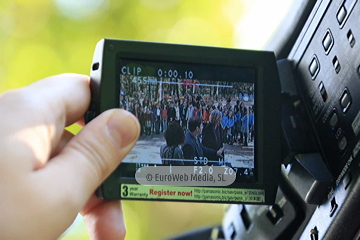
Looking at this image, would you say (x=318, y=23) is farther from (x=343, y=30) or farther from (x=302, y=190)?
(x=302, y=190)

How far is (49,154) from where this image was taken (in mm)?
790

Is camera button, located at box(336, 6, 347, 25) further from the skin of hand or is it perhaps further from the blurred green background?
the blurred green background

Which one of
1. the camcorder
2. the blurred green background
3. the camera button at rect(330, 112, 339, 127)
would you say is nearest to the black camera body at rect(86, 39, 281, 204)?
the camcorder

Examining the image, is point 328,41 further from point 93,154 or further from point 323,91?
point 93,154

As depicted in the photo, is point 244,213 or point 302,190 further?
point 244,213

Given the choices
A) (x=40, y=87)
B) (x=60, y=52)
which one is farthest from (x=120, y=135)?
(x=60, y=52)

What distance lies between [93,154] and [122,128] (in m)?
0.08

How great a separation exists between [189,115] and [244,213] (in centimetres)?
38

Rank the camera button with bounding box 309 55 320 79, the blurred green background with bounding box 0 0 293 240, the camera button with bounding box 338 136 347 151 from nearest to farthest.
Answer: the camera button with bounding box 338 136 347 151 < the camera button with bounding box 309 55 320 79 < the blurred green background with bounding box 0 0 293 240

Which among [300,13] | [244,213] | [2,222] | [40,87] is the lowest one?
[244,213]

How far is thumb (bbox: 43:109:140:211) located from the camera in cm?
74

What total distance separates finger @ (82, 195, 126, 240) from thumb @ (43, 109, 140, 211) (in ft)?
0.61

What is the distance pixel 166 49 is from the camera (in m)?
0.94

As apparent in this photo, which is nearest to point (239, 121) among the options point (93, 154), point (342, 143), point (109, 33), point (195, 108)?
point (195, 108)
